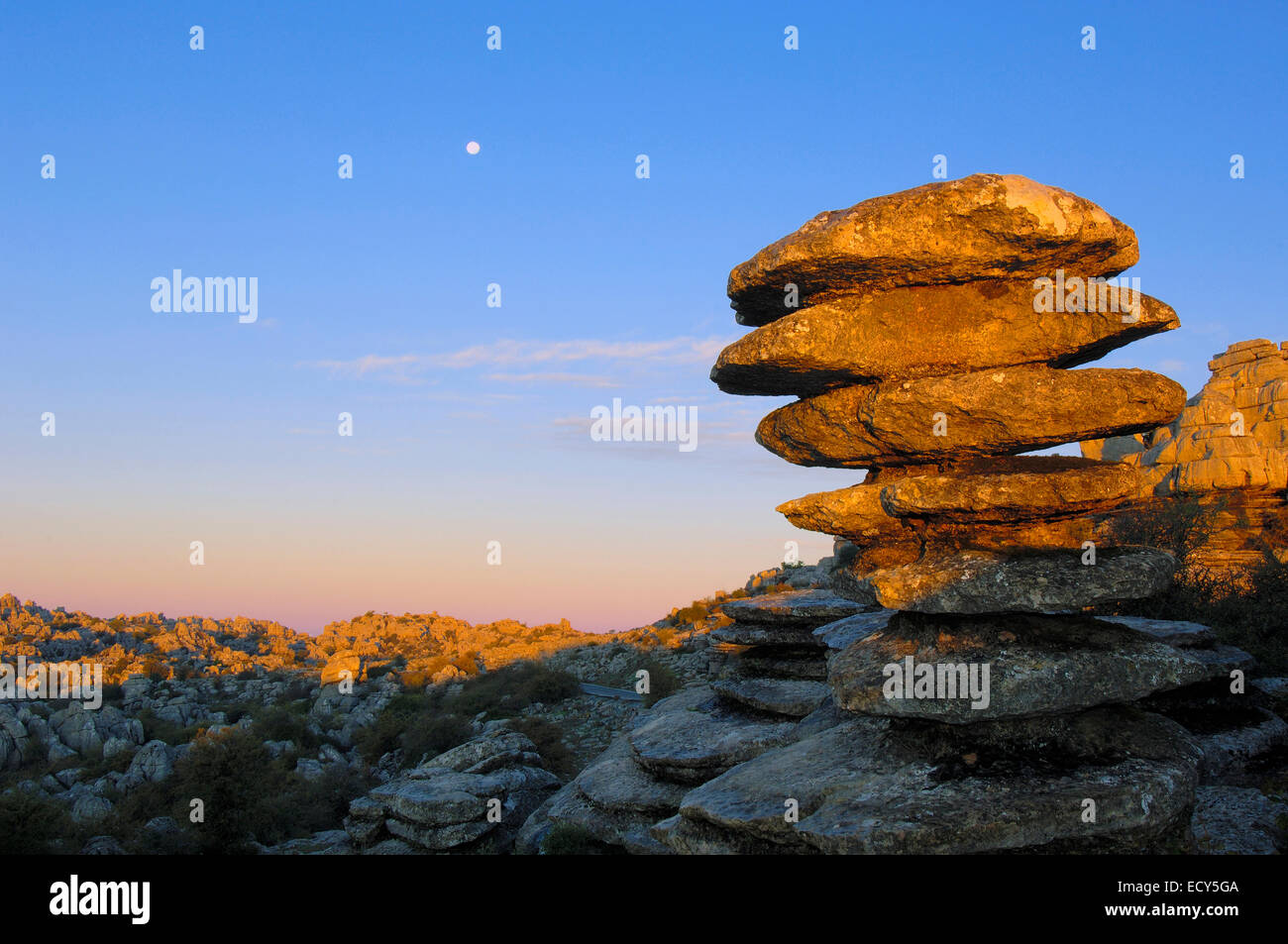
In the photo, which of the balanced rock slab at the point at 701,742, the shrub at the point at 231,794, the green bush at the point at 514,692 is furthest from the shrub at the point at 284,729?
the balanced rock slab at the point at 701,742

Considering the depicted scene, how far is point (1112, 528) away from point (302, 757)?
33.7 metres

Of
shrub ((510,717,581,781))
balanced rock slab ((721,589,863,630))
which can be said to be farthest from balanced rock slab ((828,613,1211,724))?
shrub ((510,717,581,781))

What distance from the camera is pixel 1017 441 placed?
37.1ft

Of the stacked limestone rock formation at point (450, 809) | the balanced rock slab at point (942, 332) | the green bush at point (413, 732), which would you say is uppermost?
the balanced rock slab at point (942, 332)

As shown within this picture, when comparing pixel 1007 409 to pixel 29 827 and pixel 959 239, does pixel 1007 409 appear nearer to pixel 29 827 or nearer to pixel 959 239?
pixel 959 239

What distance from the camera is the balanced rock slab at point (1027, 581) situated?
33.5 ft

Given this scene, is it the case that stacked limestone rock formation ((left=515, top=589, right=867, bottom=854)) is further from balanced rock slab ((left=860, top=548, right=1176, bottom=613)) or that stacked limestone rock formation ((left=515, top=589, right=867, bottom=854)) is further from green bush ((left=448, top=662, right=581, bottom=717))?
green bush ((left=448, top=662, right=581, bottom=717))

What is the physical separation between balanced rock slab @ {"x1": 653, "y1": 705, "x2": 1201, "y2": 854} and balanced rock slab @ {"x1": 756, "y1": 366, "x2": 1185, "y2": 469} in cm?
385

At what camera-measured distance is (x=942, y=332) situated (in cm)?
1173

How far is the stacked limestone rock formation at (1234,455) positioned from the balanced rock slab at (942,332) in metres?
28.3

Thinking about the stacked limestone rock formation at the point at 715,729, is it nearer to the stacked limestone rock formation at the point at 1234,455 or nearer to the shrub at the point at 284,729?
the shrub at the point at 284,729
